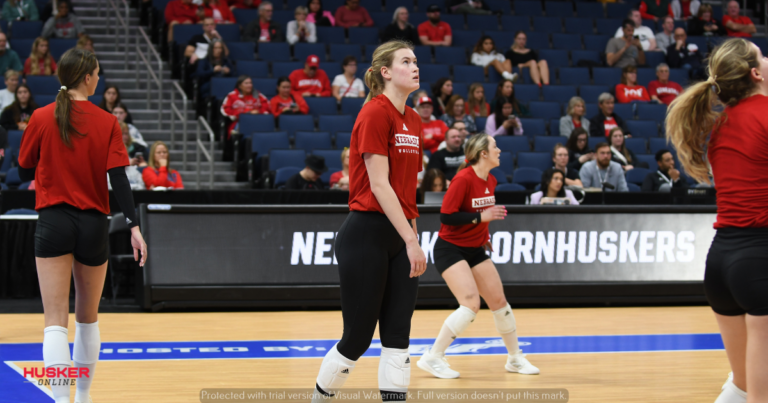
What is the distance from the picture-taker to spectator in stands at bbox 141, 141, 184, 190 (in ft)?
32.4

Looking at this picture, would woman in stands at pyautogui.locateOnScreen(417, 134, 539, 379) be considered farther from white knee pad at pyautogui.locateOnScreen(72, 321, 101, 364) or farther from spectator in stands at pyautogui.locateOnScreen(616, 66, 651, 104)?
spectator in stands at pyautogui.locateOnScreen(616, 66, 651, 104)

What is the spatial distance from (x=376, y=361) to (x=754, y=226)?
3555 mm

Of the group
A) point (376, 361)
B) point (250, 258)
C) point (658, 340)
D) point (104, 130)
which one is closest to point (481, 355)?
point (376, 361)

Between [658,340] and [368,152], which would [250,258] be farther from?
[368,152]

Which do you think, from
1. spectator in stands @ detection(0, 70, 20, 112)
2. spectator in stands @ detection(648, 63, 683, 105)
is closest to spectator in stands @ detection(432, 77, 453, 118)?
spectator in stands @ detection(648, 63, 683, 105)

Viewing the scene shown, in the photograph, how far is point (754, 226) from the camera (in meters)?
2.82

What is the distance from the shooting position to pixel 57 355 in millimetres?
3771

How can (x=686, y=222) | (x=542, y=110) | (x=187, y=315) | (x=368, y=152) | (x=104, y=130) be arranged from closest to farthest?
1. (x=368, y=152)
2. (x=104, y=130)
3. (x=187, y=315)
4. (x=686, y=222)
5. (x=542, y=110)

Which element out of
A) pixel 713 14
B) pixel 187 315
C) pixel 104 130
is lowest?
pixel 187 315

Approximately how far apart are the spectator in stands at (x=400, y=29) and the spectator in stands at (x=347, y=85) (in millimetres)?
1305

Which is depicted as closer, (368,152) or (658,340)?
(368,152)

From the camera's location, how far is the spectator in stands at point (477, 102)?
41.4ft

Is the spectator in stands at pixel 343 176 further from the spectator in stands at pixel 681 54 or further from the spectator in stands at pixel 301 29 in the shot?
the spectator in stands at pixel 681 54

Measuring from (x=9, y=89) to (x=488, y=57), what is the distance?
7.74 m
